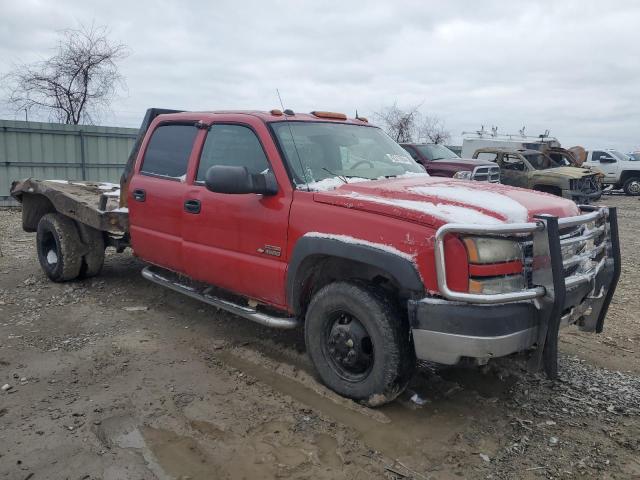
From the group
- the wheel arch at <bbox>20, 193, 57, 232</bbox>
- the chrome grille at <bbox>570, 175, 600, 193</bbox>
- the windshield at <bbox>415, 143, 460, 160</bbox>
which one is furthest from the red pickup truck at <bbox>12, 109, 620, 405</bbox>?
the chrome grille at <bbox>570, 175, 600, 193</bbox>

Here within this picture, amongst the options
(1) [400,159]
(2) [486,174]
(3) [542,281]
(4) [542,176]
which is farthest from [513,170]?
(3) [542,281]

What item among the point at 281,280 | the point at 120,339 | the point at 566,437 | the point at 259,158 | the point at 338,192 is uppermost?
the point at 259,158

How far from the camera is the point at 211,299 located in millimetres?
4469

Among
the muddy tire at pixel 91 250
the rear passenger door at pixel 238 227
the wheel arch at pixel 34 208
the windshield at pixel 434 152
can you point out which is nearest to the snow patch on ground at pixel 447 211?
the rear passenger door at pixel 238 227

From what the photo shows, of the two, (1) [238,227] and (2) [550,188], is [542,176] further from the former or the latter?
(1) [238,227]

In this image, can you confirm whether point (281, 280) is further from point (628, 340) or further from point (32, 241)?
point (32, 241)

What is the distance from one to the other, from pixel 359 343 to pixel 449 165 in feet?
32.7

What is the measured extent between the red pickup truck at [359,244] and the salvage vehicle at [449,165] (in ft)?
24.8

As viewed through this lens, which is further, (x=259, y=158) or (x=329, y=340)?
(x=259, y=158)

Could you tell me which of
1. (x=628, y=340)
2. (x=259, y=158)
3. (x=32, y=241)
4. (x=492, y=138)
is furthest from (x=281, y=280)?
(x=492, y=138)

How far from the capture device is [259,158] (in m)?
4.11

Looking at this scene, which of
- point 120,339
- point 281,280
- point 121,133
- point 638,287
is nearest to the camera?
point 281,280

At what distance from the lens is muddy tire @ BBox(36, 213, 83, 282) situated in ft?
19.9

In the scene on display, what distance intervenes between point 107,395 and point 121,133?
12694mm
